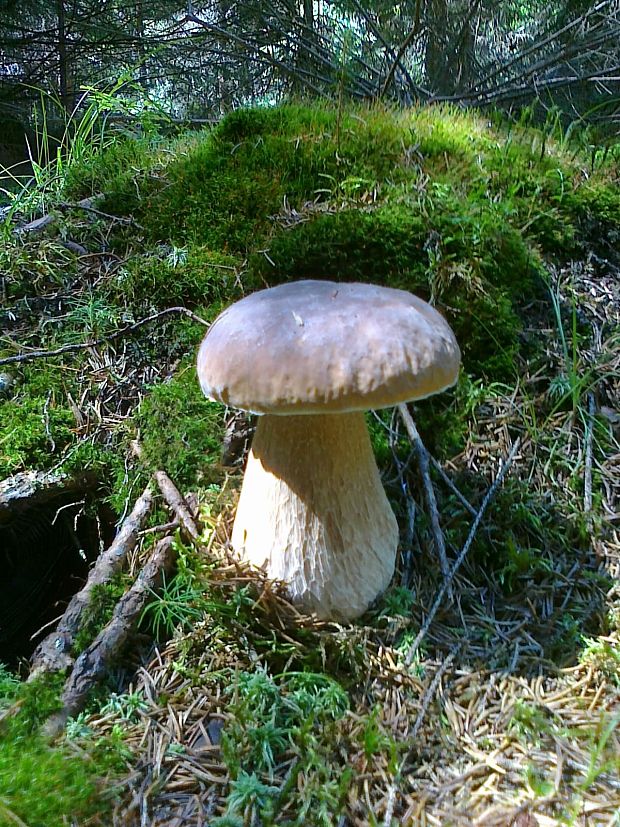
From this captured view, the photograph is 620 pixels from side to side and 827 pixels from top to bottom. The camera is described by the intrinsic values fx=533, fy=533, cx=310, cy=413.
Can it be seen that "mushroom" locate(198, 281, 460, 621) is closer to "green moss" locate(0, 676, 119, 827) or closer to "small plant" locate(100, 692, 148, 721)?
"small plant" locate(100, 692, 148, 721)

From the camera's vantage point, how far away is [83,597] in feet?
5.66

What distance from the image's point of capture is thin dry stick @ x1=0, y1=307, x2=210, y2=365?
2350 mm

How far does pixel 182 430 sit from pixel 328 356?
1.03m

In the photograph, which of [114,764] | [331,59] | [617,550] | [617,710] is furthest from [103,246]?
[331,59]

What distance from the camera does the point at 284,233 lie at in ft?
8.19

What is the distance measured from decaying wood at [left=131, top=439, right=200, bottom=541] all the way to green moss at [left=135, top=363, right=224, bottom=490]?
5cm

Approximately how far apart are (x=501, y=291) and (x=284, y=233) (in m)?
1.02

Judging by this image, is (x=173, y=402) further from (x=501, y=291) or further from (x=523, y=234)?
(x=523, y=234)

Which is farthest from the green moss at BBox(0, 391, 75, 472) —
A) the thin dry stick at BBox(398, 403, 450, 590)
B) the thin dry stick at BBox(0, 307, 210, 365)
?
the thin dry stick at BBox(398, 403, 450, 590)

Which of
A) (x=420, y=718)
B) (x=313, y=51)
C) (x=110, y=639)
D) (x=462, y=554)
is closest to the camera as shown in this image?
(x=420, y=718)

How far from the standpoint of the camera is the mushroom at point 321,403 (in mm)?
1334

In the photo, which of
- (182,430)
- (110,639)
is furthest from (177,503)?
(110,639)

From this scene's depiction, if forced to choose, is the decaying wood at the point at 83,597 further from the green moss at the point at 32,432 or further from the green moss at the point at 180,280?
the green moss at the point at 180,280

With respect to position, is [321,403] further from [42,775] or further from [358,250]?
[358,250]
